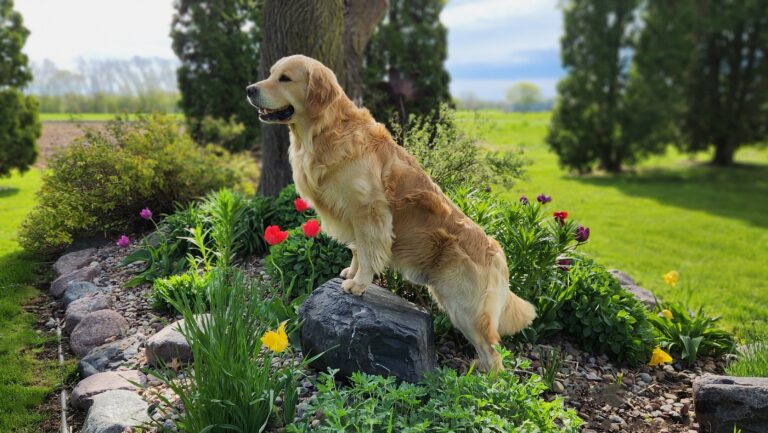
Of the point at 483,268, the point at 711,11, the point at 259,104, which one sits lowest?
the point at 483,268

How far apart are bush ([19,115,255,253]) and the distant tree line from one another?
14706 mm

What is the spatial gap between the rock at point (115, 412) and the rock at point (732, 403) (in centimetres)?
348

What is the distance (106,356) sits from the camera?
424 centimetres

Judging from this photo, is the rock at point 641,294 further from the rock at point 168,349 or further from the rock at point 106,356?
the rock at point 106,356

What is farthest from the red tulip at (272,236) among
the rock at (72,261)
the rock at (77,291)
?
the rock at (72,261)

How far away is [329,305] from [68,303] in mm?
3454

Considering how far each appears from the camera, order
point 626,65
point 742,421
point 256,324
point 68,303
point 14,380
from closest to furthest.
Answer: point 256,324 → point 742,421 → point 14,380 → point 68,303 → point 626,65

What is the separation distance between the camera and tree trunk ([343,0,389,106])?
26.3 ft

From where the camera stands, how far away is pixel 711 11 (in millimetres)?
19484

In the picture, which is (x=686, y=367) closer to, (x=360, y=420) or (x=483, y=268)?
(x=483, y=268)

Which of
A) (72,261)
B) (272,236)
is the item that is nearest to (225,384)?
(272,236)

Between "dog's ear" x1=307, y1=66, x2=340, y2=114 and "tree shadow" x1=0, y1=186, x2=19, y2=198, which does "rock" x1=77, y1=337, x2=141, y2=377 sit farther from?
"tree shadow" x1=0, y1=186, x2=19, y2=198

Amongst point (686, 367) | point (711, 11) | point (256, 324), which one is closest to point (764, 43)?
point (711, 11)

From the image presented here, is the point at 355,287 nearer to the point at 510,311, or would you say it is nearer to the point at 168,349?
the point at 510,311
